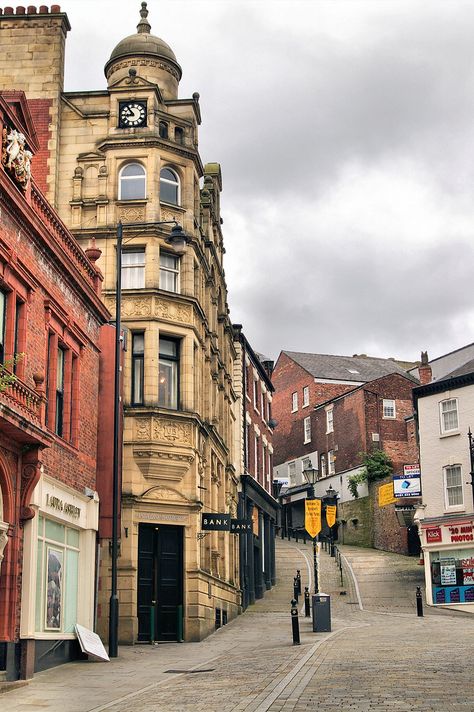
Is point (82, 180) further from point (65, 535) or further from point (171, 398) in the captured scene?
point (65, 535)

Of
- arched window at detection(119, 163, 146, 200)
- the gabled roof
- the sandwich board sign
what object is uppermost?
the gabled roof

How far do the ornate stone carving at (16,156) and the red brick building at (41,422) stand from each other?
0.03 m

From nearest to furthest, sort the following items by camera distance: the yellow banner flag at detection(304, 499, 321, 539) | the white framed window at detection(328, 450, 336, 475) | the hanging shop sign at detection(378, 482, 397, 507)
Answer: the yellow banner flag at detection(304, 499, 321, 539) < the hanging shop sign at detection(378, 482, 397, 507) < the white framed window at detection(328, 450, 336, 475)

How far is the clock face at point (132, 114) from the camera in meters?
32.4

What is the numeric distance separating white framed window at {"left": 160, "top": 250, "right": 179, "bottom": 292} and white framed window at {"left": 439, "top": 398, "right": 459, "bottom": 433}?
56.2ft

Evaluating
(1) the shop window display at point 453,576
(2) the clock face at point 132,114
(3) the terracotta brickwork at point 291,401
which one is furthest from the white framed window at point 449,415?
(3) the terracotta brickwork at point 291,401

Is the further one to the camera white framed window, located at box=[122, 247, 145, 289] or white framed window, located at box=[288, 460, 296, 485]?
white framed window, located at box=[288, 460, 296, 485]

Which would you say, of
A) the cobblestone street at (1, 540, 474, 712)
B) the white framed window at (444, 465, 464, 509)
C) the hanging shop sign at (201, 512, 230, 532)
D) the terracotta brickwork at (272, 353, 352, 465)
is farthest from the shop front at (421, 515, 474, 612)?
the terracotta brickwork at (272, 353, 352, 465)

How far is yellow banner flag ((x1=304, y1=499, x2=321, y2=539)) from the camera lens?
1171 inches

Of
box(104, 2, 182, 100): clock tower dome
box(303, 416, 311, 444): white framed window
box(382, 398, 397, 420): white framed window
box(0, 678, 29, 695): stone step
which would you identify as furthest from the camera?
box(303, 416, 311, 444): white framed window

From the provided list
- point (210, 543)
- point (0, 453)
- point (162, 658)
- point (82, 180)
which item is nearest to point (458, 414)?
point (210, 543)

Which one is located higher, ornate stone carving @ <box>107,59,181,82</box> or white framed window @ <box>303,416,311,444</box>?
ornate stone carving @ <box>107,59,181,82</box>

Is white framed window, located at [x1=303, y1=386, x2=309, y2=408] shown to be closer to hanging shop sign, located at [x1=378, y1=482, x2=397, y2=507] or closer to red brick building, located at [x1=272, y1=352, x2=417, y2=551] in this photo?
red brick building, located at [x1=272, y1=352, x2=417, y2=551]

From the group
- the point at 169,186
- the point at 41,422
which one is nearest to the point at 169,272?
the point at 169,186
